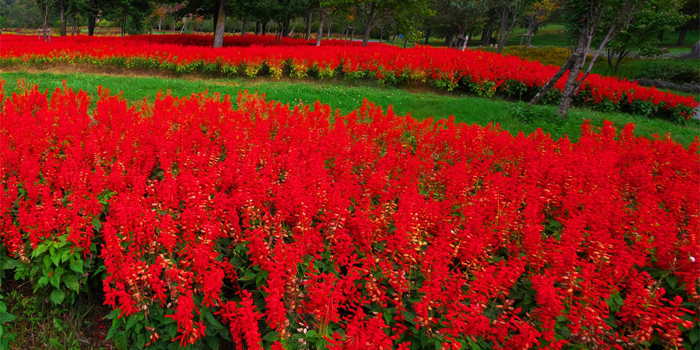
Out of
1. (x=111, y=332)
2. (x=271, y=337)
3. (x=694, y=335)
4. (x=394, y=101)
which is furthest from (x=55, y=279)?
(x=394, y=101)

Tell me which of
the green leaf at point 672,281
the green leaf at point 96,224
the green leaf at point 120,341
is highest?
the green leaf at point 672,281

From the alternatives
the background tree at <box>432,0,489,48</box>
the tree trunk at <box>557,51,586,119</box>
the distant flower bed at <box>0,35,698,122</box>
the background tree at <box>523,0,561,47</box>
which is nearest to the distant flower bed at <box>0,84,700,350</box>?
the tree trunk at <box>557,51,586,119</box>

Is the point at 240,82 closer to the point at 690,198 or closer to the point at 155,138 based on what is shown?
the point at 155,138

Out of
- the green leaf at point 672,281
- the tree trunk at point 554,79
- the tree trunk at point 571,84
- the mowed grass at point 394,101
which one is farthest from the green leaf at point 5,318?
the tree trunk at point 554,79

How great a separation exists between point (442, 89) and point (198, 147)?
12.2 m

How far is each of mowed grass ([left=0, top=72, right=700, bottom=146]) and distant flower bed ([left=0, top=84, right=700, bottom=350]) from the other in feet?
16.5

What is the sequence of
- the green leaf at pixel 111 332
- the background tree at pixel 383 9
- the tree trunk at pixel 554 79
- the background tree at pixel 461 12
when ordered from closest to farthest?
1. the green leaf at pixel 111 332
2. the tree trunk at pixel 554 79
3. the background tree at pixel 383 9
4. the background tree at pixel 461 12

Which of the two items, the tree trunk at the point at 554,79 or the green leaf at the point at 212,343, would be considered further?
Answer: the tree trunk at the point at 554,79

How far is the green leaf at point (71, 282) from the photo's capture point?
3264 mm

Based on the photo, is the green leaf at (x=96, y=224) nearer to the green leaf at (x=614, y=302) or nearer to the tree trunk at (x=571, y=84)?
the green leaf at (x=614, y=302)

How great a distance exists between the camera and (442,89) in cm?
1591

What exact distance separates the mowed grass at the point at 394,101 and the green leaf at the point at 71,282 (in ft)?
27.1

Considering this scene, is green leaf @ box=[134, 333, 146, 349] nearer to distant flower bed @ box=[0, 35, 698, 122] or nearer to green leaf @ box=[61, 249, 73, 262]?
green leaf @ box=[61, 249, 73, 262]

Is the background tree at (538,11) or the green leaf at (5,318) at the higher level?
the background tree at (538,11)
